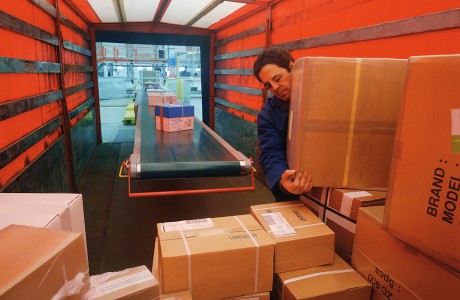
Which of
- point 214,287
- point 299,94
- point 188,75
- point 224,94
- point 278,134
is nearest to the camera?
point 214,287

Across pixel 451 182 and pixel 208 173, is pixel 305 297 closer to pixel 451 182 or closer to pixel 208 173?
pixel 451 182

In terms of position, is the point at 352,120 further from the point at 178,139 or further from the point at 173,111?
the point at 173,111

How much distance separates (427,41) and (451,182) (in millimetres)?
1289

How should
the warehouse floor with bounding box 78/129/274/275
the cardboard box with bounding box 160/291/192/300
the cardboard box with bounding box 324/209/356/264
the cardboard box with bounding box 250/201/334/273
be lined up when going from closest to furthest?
1. the cardboard box with bounding box 160/291/192/300
2. the cardboard box with bounding box 250/201/334/273
3. the cardboard box with bounding box 324/209/356/264
4. the warehouse floor with bounding box 78/129/274/275

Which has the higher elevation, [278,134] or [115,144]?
[278,134]

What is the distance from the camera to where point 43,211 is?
1.14 metres

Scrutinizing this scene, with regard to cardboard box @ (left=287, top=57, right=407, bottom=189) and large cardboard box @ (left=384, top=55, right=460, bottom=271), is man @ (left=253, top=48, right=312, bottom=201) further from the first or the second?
large cardboard box @ (left=384, top=55, right=460, bottom=271)

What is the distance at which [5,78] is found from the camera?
2.13 m

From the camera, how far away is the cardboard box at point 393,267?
35.8 inches

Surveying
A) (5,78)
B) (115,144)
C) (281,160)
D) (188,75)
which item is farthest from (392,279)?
(188,75)

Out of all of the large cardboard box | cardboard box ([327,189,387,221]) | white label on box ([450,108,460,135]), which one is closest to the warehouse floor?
cardboard box ([327,189,387,221])

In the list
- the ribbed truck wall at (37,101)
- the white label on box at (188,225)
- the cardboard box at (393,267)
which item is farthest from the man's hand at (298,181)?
the ribbed truck wall at (37,101)

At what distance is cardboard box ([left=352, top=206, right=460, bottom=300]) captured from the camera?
910 mm

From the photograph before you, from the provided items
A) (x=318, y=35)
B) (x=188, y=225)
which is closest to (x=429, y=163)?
(x=188, y=225)
